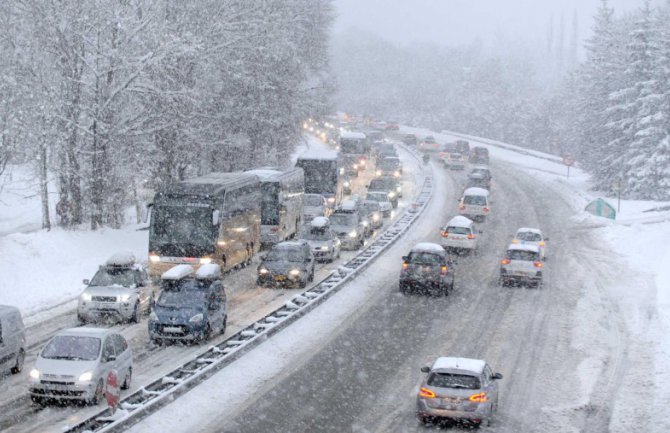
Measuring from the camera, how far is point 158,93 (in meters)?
42.9

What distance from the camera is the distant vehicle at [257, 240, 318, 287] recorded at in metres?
35.7

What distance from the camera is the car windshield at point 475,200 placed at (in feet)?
186

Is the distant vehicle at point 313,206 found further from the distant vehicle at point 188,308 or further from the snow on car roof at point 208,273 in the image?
the distant vehicle at point 188,308

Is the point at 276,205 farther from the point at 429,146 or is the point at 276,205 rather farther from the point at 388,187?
→ the point at 429,146

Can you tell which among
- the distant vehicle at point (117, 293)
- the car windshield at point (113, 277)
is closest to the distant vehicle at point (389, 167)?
the distant vehicle at point (117, 293)

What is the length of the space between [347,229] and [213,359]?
71.2 feet

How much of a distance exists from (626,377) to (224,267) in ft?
54.8

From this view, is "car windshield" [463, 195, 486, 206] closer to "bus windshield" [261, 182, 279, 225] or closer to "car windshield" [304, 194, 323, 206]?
"car windshield" [304, 194, 323, 206]

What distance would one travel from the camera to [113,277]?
29578 mm

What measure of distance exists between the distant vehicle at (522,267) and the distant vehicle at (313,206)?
1717 centimetres

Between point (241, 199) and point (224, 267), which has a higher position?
point (241, 199)

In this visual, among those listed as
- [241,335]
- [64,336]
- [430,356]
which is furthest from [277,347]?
[64,336]

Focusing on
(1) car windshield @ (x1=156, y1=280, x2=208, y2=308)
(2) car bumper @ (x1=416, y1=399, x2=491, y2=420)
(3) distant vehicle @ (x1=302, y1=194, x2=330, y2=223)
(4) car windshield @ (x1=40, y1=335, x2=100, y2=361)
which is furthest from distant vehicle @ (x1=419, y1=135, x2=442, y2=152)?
(2) car bumper @ (x1=416, y1=399, x2=491, y2=420)

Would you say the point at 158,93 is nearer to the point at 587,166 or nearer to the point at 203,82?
the point at 203,82
